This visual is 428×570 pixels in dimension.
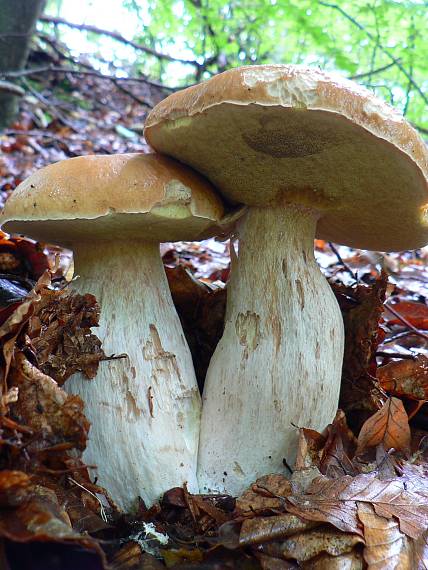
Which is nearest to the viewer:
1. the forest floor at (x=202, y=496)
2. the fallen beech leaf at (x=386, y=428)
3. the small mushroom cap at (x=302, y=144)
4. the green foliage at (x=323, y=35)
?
the forest floor at (x=202, y=496)

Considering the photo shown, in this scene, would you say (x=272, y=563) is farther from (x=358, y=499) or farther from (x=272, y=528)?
(x=358, y=499)

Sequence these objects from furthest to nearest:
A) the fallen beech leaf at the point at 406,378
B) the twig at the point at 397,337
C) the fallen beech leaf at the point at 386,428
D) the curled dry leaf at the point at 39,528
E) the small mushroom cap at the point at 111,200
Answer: the twig at the point at 397,337 → the fallen beech leaf at the point at 406,378 → the fallen beech leaf at the point at 386,428 → the small mushroom cap at the point at 111,200 → the curled dry leaf at the point at 39,528

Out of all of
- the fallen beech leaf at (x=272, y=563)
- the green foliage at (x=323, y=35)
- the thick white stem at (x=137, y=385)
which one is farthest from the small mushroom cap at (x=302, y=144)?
the green foliage at (x=323, y=35)

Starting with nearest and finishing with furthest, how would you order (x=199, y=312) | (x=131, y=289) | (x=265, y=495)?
(x=265, y=495) → (x=131, y=289) → (x=199, y=312)

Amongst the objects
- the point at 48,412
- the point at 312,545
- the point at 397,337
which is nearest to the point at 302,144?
the point at 48,412

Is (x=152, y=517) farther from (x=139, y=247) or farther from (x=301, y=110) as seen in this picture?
(x=301, y=110)

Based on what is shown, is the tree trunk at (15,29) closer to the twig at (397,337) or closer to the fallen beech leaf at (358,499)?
the twig at (397,337)

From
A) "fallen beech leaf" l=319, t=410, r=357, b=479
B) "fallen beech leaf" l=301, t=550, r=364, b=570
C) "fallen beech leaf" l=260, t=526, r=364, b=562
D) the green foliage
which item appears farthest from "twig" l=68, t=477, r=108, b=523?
the green foliage

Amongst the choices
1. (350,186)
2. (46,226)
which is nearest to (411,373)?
(350,186)
